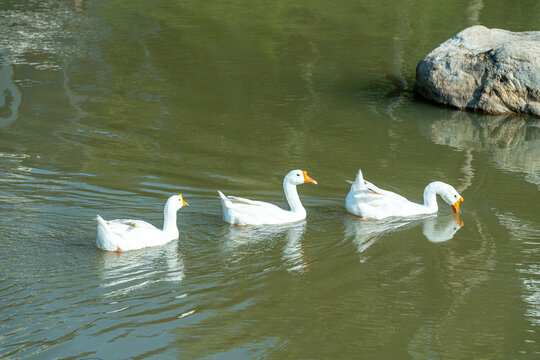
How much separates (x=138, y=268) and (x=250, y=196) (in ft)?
8.87

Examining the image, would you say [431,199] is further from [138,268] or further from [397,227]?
[138,268]

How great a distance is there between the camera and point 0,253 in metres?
8.17

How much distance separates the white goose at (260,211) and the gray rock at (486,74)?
6.97m

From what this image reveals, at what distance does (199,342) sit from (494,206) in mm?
5296

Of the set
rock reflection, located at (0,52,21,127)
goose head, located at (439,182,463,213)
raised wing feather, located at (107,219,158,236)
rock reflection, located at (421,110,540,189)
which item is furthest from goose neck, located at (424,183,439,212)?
rock reflection, located at (0,52,21,127)

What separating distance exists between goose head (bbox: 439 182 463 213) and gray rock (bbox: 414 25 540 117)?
5851 mm

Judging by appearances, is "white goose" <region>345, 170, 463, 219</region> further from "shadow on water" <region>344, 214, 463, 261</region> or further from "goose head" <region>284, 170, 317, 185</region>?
"goose head" <region>284, 170, 317, 185</region>

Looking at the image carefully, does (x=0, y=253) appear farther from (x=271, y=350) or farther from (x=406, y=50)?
(x=406, y=50)

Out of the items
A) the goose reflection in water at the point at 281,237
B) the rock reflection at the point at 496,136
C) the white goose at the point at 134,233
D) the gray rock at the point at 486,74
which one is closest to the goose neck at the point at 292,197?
the goose reflection in water at the point at 281,237

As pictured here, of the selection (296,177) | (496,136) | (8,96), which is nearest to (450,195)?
(296,177)

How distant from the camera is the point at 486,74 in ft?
50.2

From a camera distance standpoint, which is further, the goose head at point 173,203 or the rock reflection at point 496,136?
the rock reflection at point 496,136

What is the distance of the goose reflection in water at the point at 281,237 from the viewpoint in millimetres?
8398

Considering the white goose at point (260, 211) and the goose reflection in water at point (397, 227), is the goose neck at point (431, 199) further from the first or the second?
the white goose at point (260, 211)
